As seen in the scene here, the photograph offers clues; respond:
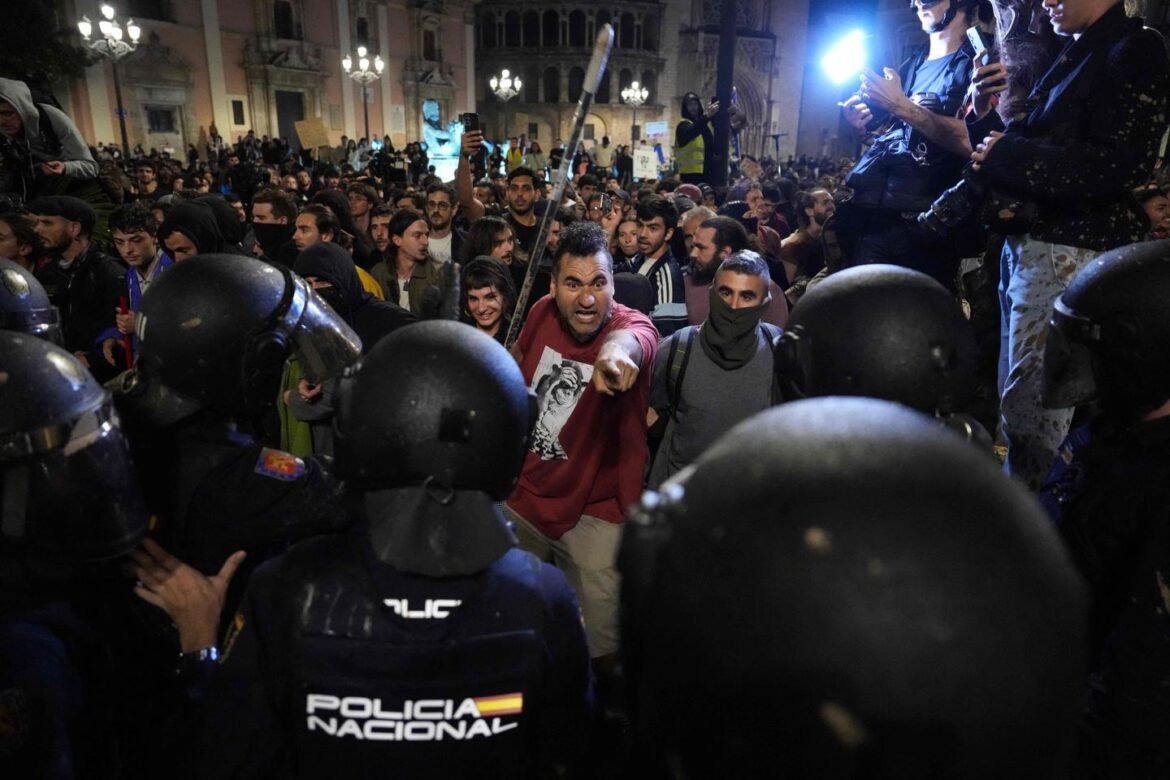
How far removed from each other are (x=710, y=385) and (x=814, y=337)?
1.33 meters

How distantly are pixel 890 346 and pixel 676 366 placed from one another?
1579 millimetres

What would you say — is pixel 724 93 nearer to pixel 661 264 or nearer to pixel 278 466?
pixel 661 264

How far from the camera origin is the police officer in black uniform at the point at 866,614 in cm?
83

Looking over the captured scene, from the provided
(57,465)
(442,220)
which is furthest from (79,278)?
(57,465)

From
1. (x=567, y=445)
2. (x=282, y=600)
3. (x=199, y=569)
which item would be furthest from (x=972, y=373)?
(x=199, y=569)

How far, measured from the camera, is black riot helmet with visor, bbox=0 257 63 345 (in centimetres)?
275

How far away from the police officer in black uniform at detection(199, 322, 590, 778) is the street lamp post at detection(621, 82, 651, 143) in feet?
147

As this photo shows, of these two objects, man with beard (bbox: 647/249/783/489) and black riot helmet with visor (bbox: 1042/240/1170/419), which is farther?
man with beard (bbox: 647/249/783/489)

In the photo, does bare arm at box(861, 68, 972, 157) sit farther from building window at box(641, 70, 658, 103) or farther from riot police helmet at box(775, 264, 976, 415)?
building window at box(641, 70, 658, 103)

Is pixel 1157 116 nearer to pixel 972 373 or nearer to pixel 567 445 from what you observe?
pixel 972 373

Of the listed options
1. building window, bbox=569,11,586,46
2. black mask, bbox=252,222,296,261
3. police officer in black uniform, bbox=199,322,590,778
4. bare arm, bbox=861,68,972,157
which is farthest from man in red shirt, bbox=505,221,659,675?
building window, bbox=569,11,586,46

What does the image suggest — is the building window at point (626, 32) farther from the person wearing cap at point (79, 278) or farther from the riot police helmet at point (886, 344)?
the riot police helmet at point (886, 344)

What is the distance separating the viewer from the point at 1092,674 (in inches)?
74.6

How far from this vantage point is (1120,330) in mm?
1929
